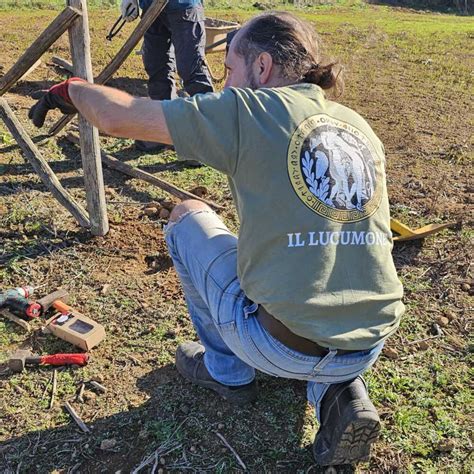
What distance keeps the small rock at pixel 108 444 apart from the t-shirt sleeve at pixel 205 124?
54.9 inches

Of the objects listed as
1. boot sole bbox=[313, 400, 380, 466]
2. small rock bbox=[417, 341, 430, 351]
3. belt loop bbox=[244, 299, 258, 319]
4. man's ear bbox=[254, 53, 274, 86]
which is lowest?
small rock bbox=[417, 341, 430, 351]

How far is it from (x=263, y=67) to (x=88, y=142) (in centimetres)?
197

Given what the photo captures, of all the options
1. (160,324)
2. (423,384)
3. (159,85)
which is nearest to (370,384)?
(423,384)

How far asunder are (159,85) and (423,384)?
3.98 m

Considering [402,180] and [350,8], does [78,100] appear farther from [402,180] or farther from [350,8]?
[350,8]

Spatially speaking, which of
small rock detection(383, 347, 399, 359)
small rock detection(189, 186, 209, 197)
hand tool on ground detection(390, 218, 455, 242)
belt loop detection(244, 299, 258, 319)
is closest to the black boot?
belt loop detection(244, 299, 258, 319)

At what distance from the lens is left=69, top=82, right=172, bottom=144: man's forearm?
6.32 feet

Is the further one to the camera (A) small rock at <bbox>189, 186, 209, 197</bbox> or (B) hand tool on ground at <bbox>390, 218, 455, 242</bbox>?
(A) small rock at <bbox>189, 186, 209, 197</bbox>

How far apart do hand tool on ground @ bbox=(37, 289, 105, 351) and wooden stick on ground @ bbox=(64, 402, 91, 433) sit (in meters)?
0.39

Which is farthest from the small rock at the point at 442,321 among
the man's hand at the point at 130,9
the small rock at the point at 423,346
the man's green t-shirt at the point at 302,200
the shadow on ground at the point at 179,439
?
the man's hand at the point at 130,9

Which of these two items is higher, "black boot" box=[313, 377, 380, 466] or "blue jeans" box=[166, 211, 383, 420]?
"blue jeans" box=[166, 211, 383, 420]

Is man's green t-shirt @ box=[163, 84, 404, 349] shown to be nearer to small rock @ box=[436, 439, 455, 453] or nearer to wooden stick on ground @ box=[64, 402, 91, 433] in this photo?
small rock @ box=[436, 439, 455, 453]

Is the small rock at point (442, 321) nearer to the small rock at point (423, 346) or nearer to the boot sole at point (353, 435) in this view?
the small rock at point (423, 346)

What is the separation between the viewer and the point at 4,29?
878 centimetres
